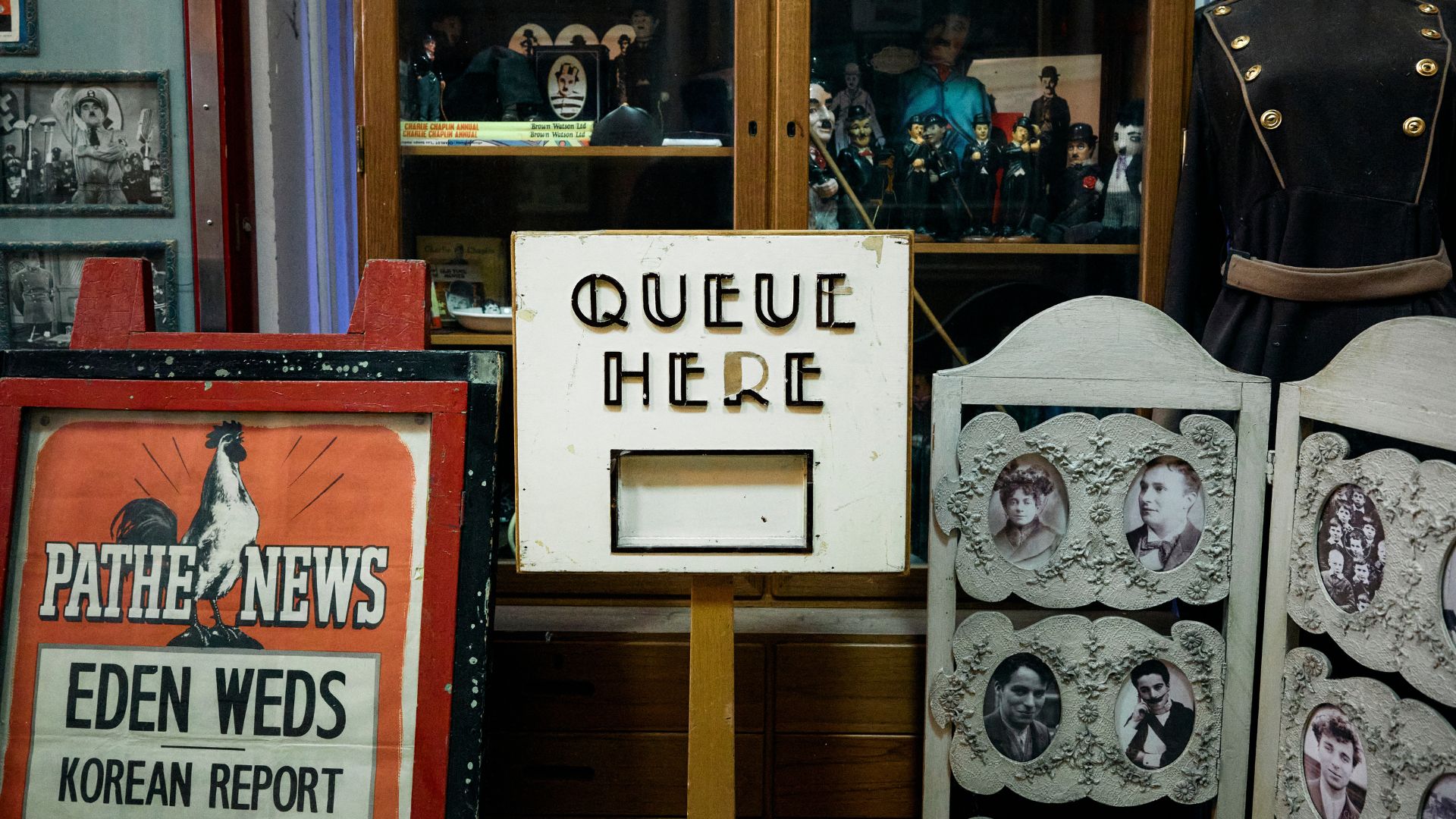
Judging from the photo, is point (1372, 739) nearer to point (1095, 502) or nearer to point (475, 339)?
point (1095, 502)

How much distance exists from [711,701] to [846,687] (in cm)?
45

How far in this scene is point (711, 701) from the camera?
108 centimetres

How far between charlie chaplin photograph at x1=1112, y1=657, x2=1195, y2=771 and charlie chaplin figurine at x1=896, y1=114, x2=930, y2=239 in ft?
2.68

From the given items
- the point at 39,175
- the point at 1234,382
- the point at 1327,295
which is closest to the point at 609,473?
the point at 1234,382

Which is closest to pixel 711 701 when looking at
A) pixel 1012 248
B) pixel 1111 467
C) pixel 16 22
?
pixel 1111 467

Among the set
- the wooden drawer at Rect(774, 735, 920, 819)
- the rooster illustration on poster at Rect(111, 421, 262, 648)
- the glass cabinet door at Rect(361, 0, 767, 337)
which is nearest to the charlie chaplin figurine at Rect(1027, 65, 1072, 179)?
the glass cabinet door at Rect(361, 0, 767, 337)

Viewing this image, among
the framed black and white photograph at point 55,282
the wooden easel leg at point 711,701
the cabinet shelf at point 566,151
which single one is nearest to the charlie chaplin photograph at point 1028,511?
the wooden easel leg at point 711,701

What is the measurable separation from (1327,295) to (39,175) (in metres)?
1.99

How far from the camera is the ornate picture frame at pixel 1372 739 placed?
98 centimetres

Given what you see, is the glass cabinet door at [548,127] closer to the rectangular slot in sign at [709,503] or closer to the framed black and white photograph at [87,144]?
the framed black and white photograph at [87,144]

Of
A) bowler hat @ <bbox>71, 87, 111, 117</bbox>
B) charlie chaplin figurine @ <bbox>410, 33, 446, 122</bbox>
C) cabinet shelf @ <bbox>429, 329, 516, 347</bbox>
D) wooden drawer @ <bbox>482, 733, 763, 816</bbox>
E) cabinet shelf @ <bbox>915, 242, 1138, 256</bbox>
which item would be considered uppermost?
charlie chaplin figurine @ <bbox>410, 33, 446, 122</bbox>

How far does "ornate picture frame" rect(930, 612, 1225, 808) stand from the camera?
125cm

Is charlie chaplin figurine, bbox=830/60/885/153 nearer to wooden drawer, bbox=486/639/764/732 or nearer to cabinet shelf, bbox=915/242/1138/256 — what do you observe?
cabinet shelf, bbox=915/242/1138/256

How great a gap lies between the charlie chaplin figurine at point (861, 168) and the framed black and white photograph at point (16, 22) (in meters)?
1.34
